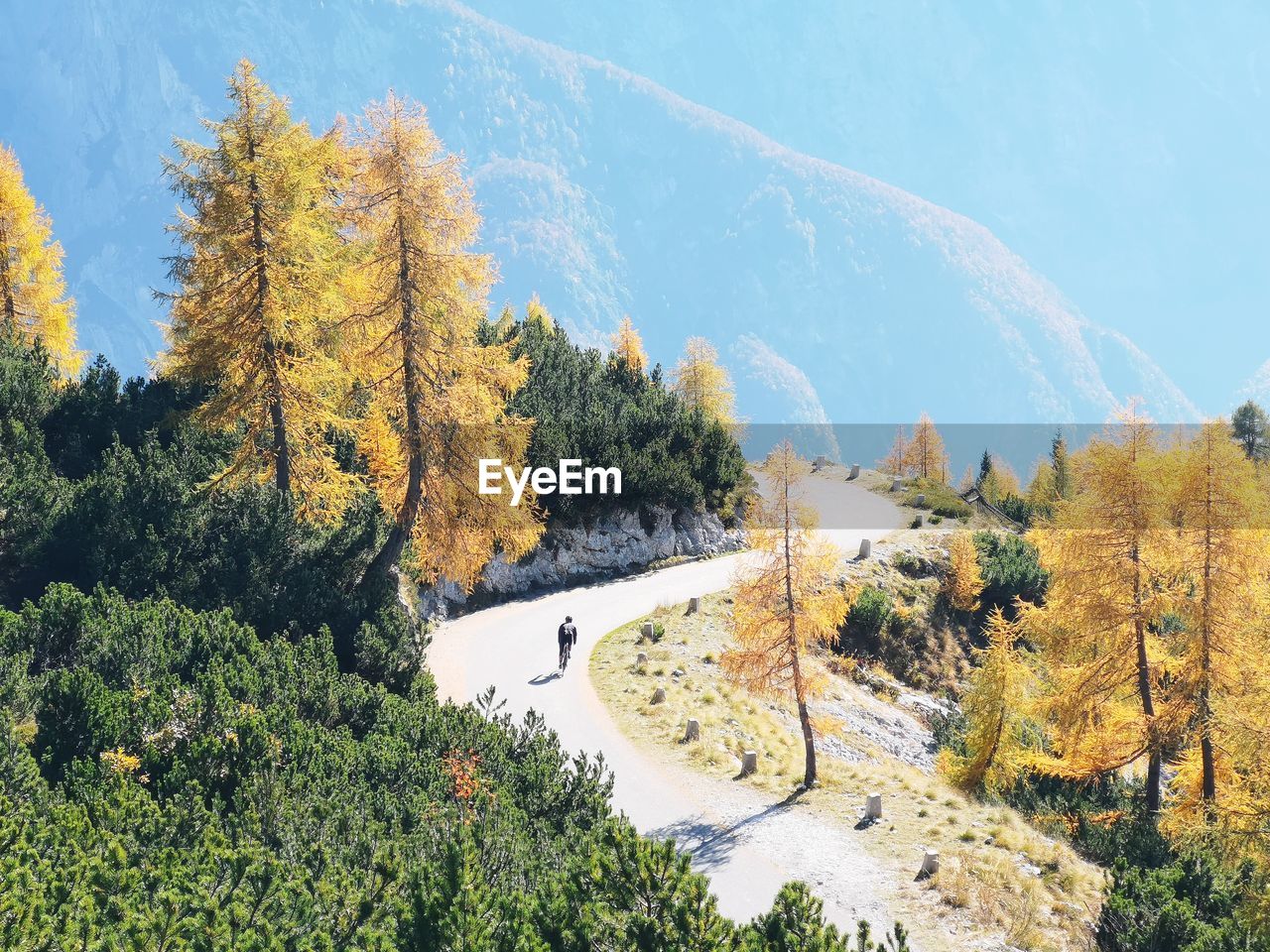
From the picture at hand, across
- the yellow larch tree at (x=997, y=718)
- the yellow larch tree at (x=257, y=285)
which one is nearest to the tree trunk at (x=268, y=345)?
the yellow larch tree at (x=257, y=285)

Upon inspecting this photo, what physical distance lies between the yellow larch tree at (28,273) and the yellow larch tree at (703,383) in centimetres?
4032

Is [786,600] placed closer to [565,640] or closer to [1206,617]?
[565,640]

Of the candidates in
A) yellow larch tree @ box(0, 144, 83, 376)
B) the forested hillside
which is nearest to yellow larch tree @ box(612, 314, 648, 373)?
the forested hillside

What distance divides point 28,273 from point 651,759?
3358 centimetres

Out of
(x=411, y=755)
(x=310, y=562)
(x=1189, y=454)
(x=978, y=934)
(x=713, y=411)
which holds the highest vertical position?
(x=713, y=411)

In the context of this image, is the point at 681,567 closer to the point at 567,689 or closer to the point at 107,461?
the point at 567,689

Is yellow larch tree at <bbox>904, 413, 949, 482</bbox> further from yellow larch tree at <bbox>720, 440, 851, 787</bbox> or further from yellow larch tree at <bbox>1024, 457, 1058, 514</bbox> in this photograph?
yellow larch tree at <bbox>720, 440, 851, 787</bbox>

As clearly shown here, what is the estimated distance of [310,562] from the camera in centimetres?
2014

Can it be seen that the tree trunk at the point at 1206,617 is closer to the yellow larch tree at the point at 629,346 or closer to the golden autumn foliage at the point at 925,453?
the yellow larch tree at the point at 629,346

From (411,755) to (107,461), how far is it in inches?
497

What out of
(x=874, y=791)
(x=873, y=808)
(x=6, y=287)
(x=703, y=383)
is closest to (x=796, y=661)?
(x=874, y=791)

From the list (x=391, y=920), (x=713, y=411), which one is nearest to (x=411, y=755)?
(x=391, y=920)

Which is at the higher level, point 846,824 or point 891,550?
point 891,550

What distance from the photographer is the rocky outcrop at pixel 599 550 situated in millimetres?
28625
